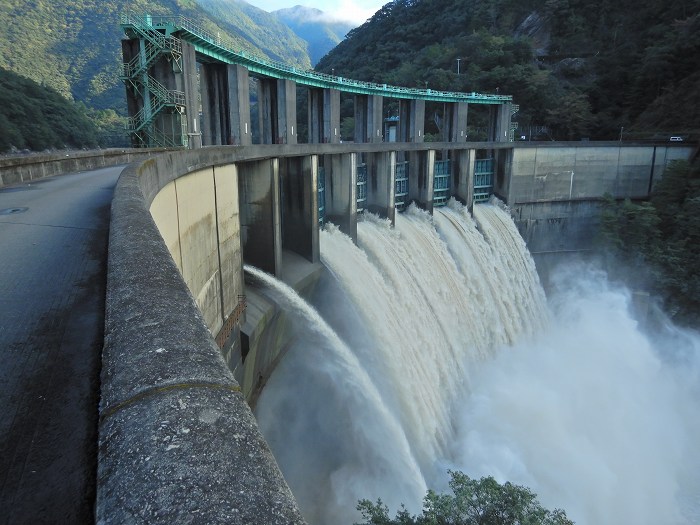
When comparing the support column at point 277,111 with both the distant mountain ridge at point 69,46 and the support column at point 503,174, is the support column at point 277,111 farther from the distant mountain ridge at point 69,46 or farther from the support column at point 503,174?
the distant mountain ridge at point 69,46

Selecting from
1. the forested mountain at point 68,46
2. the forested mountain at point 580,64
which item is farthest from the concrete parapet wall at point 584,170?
the forested mountain at point 68,46

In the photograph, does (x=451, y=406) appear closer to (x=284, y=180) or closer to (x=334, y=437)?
(x=334, y=437)

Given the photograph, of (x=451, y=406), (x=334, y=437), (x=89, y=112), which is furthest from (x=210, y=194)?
(x=89, y=112)

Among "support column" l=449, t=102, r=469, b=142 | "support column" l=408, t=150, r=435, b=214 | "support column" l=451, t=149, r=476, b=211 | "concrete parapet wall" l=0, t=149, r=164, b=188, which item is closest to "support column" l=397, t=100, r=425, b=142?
"support column" l=449, t=102, r=469, b=142

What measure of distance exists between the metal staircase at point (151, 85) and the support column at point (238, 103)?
3736 millimetres

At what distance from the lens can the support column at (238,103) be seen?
23859mm

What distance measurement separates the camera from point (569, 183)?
30.2m

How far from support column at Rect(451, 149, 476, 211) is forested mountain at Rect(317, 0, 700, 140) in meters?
19.7

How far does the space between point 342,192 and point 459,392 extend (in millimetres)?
7830

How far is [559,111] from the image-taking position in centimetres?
4706

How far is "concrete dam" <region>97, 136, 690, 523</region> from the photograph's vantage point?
5.43 feet

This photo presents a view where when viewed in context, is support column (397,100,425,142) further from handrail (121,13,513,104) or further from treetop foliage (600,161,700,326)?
treetop foliage (600,161,700,326)

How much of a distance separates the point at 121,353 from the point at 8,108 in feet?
173

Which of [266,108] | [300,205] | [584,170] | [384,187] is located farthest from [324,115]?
[300,205]
